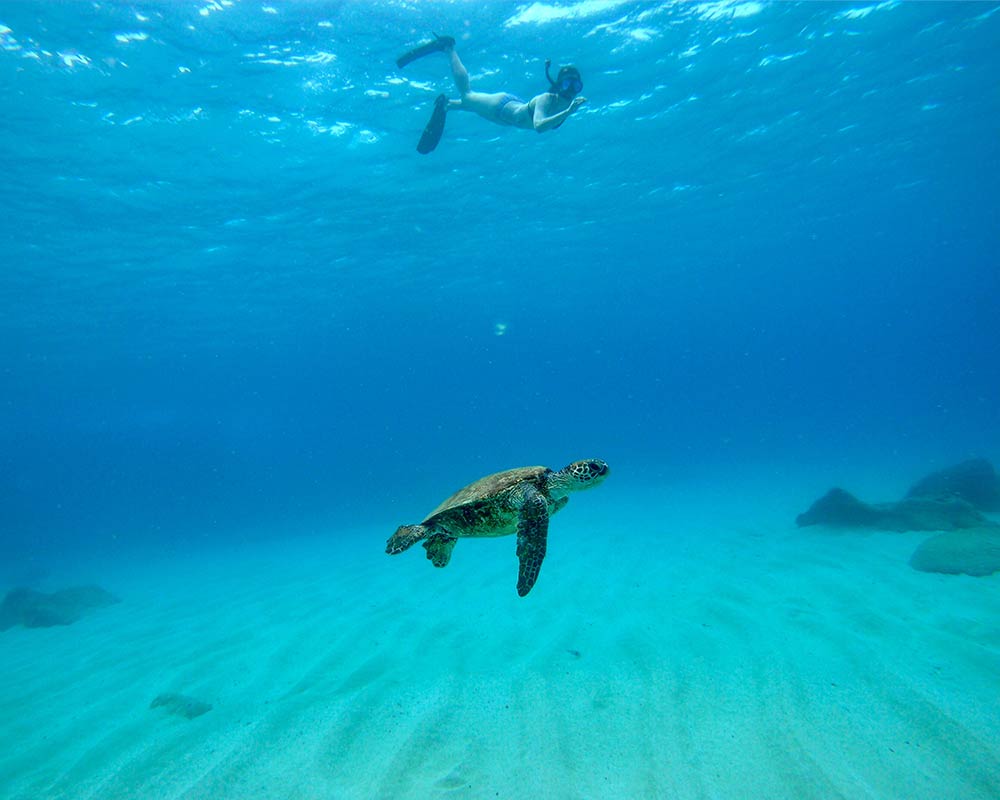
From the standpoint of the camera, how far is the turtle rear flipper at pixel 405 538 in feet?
12.5

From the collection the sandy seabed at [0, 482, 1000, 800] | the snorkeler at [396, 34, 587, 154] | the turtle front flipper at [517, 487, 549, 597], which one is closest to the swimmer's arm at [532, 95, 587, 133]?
the snorkeler at [396, 34, 587, 154]

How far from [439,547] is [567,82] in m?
9.59

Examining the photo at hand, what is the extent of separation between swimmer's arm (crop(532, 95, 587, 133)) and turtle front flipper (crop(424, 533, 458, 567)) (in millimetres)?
8135

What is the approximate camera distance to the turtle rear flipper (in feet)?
12.5

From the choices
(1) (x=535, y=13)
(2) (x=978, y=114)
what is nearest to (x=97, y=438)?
(1) (x=535, y=13)

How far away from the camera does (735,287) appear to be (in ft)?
195

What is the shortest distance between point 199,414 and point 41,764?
95502 mm

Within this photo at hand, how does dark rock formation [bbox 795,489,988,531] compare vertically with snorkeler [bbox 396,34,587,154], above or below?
below

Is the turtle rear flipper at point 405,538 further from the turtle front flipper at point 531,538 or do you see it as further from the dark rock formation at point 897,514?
the dark rock formation at point 897,514

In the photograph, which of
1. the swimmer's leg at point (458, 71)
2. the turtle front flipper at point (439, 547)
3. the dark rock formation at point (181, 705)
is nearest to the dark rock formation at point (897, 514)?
the turtle front flipper at point (439, 547)

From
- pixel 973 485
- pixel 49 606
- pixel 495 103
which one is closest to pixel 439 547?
pixel 495 103

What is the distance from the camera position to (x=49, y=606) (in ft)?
43.6

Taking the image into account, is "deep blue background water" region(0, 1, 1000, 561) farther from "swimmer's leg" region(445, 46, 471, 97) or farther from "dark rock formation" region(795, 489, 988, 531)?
"dark rock formation" region(795, 489, 988, 531)

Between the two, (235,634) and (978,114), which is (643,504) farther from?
(978,114)
